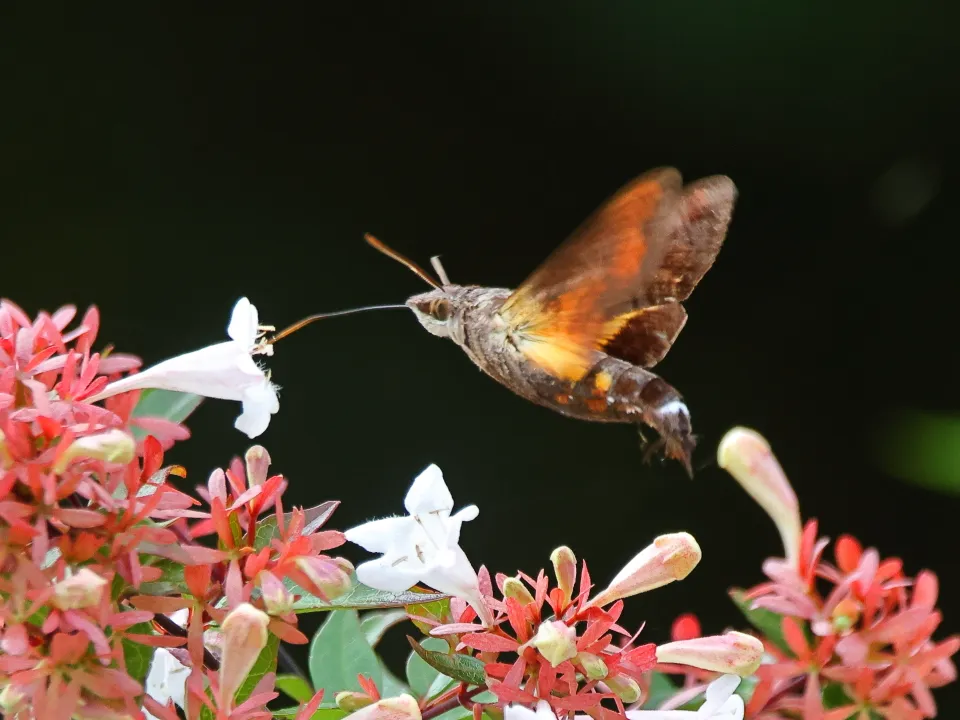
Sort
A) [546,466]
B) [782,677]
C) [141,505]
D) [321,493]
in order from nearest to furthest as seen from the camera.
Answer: [141,505], [782,677], [321,493], [546,466]

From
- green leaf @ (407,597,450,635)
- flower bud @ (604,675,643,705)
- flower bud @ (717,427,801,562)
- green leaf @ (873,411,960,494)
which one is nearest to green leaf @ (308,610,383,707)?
green leaf @ (407,597,450,635)

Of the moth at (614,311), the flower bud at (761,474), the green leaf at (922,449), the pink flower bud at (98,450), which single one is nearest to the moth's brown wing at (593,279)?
the moth at (614,311)

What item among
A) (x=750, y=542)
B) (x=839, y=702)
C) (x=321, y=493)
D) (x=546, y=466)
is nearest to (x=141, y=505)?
(x=839, y=702)

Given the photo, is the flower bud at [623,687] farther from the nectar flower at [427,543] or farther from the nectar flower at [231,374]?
the nectar flower at [231,374]

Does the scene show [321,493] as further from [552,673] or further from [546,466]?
[552,673]

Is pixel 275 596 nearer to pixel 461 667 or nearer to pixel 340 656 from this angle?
pixel 461 667

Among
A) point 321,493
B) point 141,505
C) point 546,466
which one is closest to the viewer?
point 141,505
